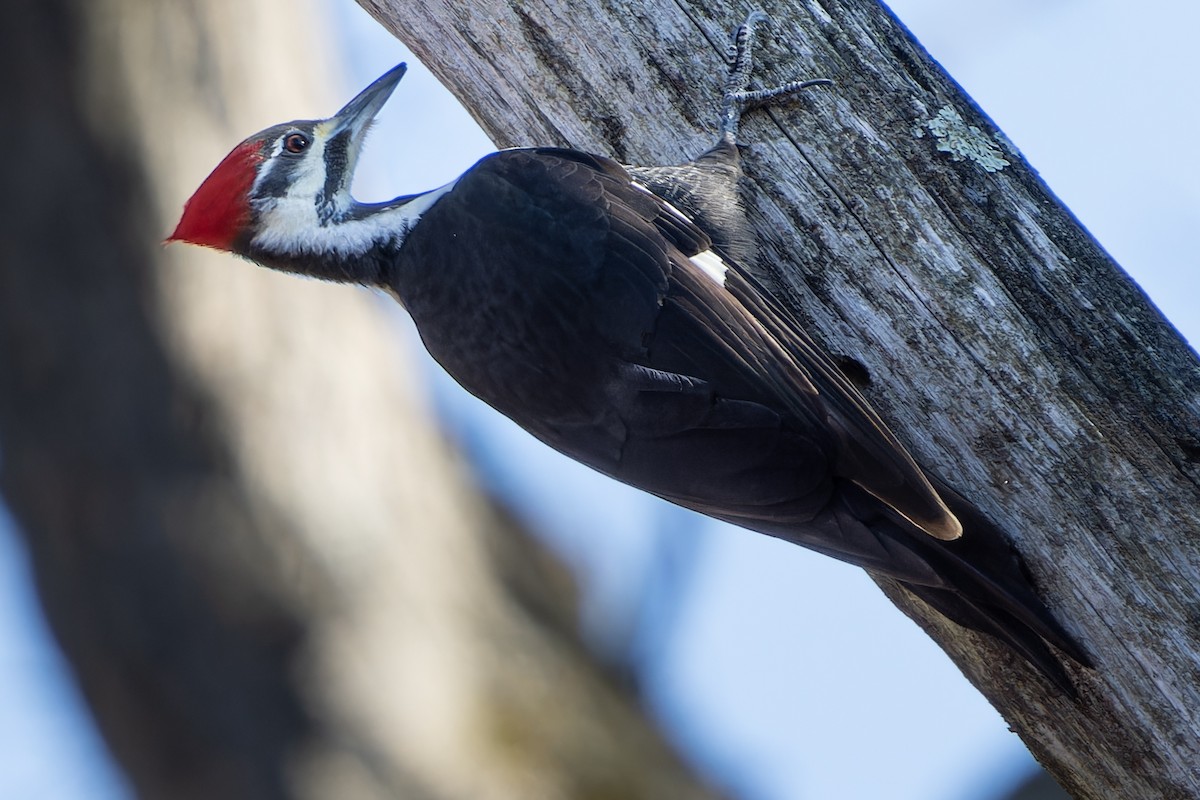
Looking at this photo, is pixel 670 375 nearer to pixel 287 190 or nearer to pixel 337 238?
pixel 337 238

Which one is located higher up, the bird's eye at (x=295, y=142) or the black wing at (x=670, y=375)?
the bird's eye at (x=295, y=142)

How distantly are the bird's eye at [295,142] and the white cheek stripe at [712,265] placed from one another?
1301mm

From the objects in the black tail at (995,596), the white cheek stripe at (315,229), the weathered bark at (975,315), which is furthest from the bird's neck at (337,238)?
the black tail at (995,596)

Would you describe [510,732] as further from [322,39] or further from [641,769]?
[322,39]

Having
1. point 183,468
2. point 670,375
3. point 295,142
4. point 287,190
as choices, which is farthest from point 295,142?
point 670,375

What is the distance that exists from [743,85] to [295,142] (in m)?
1.39

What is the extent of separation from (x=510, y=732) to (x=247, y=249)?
1.93 m

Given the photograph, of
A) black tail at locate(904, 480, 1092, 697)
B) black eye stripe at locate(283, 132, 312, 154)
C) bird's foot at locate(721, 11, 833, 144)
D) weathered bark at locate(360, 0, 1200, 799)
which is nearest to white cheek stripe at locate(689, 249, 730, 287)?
weathered bark at locate(360, 0, 1200, 799)

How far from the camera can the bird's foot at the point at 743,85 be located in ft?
8.29

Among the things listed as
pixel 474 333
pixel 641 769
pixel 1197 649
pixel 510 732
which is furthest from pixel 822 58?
pixel 641 769

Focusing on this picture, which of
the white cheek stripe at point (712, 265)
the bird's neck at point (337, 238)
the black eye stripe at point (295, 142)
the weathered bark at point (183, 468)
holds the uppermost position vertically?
the white cheek stripe at point (712, 265)

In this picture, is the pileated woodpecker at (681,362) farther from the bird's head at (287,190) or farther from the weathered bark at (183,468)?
the weathered bark at (183,468)

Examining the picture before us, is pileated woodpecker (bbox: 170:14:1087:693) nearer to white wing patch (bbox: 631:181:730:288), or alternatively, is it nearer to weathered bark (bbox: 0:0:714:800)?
white wing patch (bbox: 631:181:730:288)

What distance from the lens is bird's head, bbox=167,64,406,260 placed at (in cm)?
306
